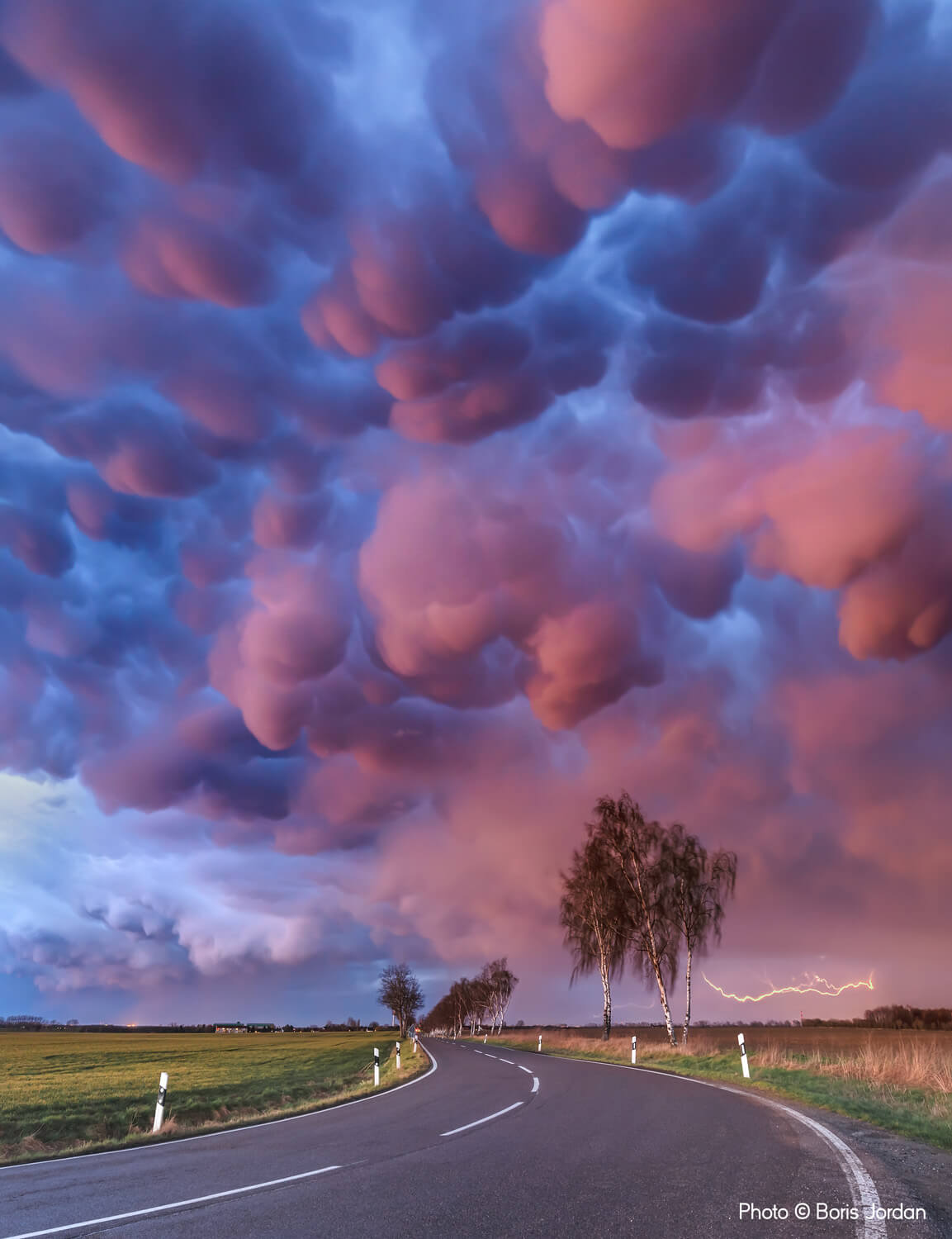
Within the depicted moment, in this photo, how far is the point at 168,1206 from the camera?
7230 millimetres

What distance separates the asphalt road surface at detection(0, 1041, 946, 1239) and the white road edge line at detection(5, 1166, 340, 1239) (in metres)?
0.04

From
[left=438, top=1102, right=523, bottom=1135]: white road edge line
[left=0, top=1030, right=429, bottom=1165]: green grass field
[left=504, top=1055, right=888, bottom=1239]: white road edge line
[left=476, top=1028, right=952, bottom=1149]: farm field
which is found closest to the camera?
[left=504, top=1055, right=888, bottom=1239]: white road edge line

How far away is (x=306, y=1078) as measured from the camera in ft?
121

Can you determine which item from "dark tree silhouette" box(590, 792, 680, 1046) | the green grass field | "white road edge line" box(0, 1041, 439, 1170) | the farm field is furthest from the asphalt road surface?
"dark tree silhouette" box(590, 792, 680, 1046)

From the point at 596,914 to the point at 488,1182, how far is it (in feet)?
139

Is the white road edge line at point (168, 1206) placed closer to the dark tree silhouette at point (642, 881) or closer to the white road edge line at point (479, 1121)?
the white road edge line at point (479, 1121)

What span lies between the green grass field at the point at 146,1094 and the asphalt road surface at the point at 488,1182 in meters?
4.52

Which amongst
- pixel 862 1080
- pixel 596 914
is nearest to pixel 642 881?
pixel 596 914

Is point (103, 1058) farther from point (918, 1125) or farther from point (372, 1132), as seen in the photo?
point (918, 1125)

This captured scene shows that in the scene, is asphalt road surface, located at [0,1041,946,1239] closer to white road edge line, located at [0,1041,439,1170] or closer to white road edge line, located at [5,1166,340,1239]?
white road edge line, located at [5,1166,340,1239]

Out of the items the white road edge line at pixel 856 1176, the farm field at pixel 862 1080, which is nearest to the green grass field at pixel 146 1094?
the farm field at pixel 862 1080

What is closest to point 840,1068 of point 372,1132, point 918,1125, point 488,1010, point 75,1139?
point 918,1125

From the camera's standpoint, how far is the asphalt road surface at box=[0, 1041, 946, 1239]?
614cm

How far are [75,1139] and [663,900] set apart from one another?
29.6 m
